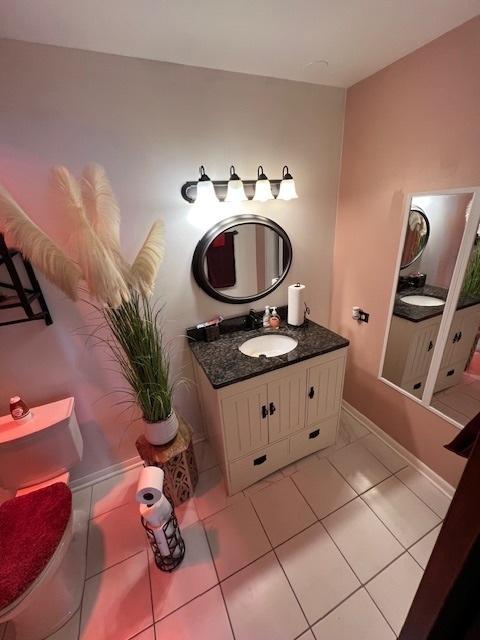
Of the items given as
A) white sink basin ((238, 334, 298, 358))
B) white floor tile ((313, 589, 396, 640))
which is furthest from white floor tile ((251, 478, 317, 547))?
white sink basin ((238, 334, 298, 358))

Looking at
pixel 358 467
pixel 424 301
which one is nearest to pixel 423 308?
pixel 424 301

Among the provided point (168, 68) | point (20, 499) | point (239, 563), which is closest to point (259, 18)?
point (168, 68)

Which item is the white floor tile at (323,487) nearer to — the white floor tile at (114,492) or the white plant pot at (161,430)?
the white plant pot at (161,430)

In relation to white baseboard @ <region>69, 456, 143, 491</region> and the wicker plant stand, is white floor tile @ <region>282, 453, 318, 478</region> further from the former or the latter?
white baseboard @ <region>69, 456, 143, 491</region>

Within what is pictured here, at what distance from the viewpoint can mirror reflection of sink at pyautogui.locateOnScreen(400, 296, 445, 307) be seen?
1.40 meters

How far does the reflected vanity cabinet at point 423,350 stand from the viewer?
133 cm

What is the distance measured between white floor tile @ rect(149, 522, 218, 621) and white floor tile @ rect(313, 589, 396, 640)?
498 mm

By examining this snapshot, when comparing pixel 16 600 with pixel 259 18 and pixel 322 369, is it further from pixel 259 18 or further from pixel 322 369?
pixel 259 18

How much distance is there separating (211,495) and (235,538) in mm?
280

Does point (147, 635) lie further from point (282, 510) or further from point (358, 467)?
point (358, 467)

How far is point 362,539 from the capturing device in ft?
4.42

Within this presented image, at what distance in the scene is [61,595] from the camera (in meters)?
1.12

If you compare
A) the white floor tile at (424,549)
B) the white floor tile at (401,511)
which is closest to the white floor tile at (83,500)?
the white floor tile at (401,511)

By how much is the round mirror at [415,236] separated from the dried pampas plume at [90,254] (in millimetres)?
1497
